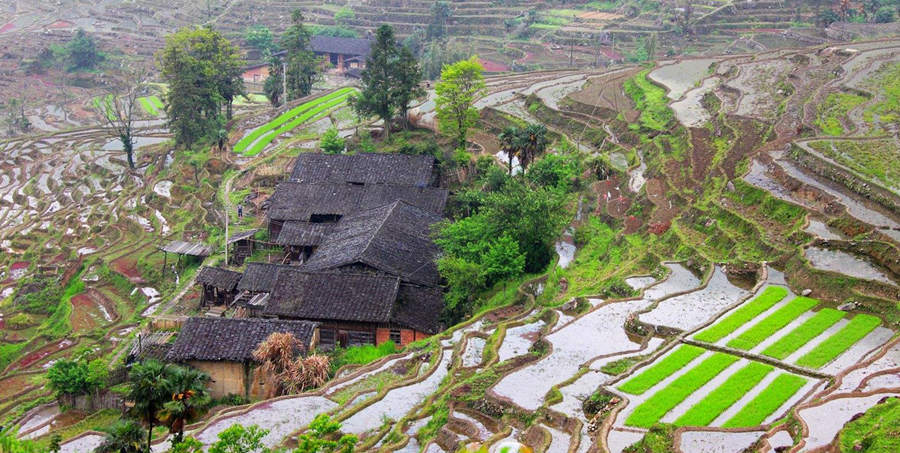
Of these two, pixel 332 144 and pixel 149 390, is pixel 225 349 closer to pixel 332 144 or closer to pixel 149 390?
pixel 149 390

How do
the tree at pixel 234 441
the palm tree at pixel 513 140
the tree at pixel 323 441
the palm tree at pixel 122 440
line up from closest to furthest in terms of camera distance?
the palm tree at pixel 122 440, the tree at pixel 323 441, the tree at pixel 234 441, the palm tree at pixel 513 140

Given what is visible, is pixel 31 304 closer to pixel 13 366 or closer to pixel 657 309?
pixel 13 366

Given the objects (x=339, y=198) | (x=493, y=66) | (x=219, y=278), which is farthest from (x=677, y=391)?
(x=493, y=66)

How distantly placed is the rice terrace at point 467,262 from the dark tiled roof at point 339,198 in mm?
201

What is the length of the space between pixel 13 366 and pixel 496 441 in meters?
24.2

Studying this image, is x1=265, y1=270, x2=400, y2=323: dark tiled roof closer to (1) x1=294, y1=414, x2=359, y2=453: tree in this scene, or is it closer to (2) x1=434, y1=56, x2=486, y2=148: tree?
(1) x1=294, y1=414, x2=359, y2=453: tree

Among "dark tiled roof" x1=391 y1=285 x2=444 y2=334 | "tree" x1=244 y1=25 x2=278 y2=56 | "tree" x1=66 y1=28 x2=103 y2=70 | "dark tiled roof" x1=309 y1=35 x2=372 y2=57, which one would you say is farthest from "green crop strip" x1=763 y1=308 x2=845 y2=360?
"tree" x1=66 y1=28 x2=103 y2=70

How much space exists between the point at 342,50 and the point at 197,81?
1204 inches

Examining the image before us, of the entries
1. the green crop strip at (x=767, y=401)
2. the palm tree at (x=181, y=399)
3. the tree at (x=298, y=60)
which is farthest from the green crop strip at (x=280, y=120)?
the green crop strip at (x=767, y=401)

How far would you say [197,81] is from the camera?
59844mm

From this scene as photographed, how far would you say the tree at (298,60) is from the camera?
6625 cm

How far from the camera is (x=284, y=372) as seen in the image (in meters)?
28.8

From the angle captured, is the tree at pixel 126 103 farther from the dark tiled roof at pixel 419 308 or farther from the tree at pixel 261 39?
the dark tiled roof at pixel 419 308

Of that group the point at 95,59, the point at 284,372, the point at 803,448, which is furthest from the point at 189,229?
the point at 95,59
